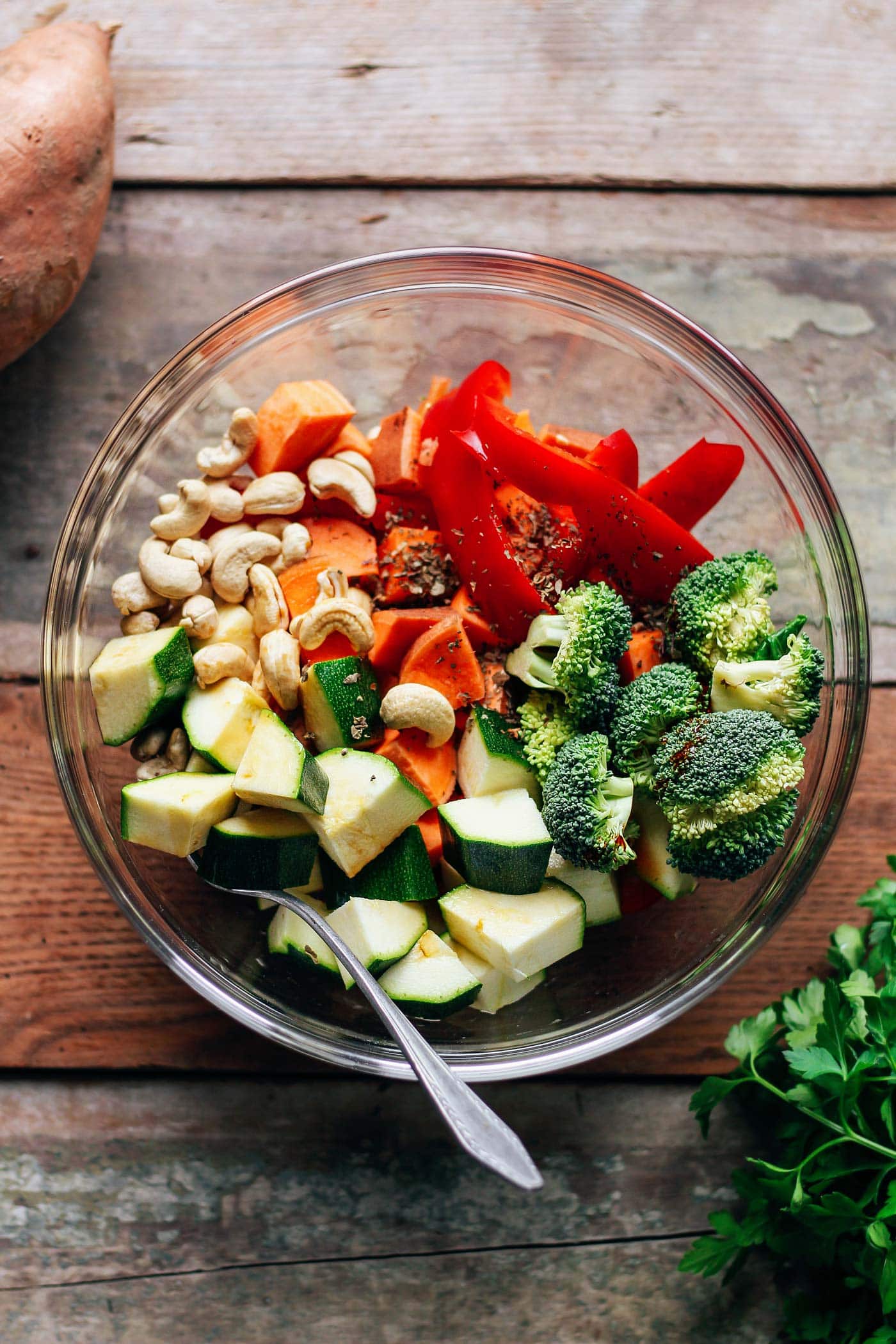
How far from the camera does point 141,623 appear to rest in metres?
1.33

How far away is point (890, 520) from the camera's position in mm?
1601

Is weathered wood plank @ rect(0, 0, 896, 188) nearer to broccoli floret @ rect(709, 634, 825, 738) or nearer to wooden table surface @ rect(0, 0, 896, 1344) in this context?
wooden table surface @ rect(0, 0, 896, 1344)

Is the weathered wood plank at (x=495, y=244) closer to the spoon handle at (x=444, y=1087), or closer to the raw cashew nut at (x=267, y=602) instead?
the raw cashew nut at (x=267, y=602)

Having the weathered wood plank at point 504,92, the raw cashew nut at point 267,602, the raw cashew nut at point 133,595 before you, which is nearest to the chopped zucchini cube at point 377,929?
the raw cashew nut at point 267,602

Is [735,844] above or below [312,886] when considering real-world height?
above

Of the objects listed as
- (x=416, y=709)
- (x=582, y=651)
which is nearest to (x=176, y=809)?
(x=416, y=709)

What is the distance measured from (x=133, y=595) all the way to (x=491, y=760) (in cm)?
54

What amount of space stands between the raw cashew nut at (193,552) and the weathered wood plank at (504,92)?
681mm

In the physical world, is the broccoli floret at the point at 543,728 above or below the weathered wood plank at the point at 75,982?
above

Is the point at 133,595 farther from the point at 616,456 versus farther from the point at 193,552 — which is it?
the point at 616,456

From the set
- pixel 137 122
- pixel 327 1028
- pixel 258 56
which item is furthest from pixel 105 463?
pixel 327 1028

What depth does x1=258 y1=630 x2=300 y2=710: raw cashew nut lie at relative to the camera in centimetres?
125

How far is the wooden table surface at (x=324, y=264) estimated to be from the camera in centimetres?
151

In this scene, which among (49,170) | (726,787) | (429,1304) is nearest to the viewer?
(726,787)
